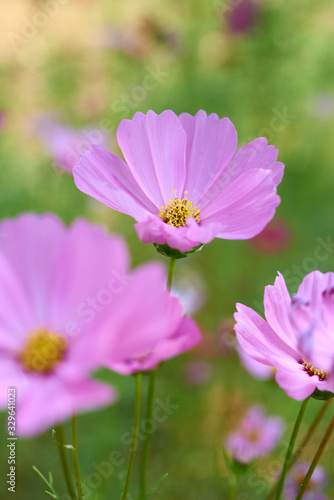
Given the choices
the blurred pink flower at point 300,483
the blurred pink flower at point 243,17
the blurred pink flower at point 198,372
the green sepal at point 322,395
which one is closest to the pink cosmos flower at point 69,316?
the green sepal at point 322,395

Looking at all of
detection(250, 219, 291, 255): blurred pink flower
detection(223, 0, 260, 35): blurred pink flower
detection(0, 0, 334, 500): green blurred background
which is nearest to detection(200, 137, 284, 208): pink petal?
detection(0, 0, 334, 500): green blurred background

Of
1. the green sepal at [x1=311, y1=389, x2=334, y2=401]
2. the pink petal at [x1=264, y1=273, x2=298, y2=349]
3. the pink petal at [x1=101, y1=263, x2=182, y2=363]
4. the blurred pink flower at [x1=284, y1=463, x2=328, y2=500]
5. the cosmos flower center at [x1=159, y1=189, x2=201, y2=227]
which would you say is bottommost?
the blurred pink flower at [x1=284, y1=463, x2=328, y2=500]

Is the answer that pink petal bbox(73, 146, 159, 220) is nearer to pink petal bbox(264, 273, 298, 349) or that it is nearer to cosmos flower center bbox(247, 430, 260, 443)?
pink petal bbox(264, 273, 298, 349)

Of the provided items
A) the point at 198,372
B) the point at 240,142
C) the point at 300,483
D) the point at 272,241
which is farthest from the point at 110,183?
the point at 240,142

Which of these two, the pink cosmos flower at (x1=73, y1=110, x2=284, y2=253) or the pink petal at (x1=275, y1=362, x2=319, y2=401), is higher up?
the pink cosmos flower at (x1=73, y1=110, x2=284, y2=253)

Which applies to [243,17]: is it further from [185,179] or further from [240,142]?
[185,179]

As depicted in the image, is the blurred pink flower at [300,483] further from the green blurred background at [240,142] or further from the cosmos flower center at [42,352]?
the cosmos flower center at [42,352]

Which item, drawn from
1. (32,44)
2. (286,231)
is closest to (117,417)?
(286,231)
